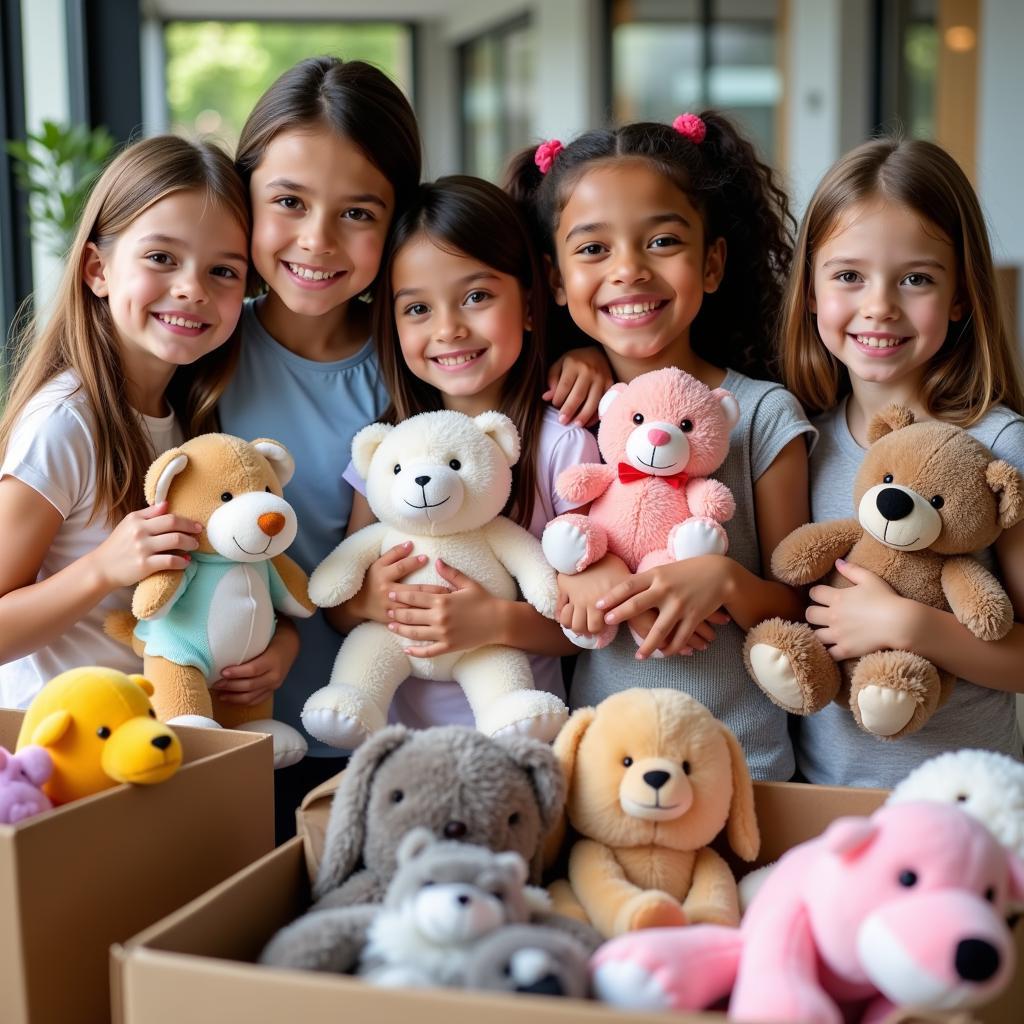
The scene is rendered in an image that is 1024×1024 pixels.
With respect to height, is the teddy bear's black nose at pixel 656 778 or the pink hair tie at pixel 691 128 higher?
the pink hair tie at pixel 691 128

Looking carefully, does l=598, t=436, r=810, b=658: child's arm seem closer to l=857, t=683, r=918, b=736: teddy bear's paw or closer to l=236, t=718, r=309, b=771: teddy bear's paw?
l=857, t=683, r=918, b=736: teddy bear's paw

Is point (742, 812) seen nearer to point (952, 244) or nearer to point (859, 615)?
point (859, 615)

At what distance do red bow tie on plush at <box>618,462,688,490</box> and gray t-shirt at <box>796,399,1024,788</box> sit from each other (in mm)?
216

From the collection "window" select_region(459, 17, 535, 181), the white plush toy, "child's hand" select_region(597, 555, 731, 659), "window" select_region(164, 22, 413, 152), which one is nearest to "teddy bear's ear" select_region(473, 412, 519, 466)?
the white plush toy

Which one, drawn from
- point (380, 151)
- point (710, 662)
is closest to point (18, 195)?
point (380, 151)

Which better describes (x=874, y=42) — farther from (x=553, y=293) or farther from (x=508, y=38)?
(x=553, y=293)

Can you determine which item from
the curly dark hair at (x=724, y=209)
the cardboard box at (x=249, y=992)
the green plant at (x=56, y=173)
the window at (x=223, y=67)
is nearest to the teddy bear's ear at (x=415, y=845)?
the cardboard box at (x=249, y=992)

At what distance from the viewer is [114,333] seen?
145 cm

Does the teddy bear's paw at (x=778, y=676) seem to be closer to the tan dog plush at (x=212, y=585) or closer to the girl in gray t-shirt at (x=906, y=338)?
the girl in gray t-shirt at (x=906, y=338)

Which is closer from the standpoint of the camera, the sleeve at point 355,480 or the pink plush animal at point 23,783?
the pink plush animal at point 23,783

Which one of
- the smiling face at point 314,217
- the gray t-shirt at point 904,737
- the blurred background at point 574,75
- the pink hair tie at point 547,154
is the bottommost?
the gray t-shirt at point 904,737

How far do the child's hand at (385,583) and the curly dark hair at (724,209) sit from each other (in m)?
0.47

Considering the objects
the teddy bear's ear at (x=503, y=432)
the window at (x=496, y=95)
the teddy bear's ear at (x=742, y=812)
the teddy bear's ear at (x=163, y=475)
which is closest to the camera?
the teddy bear's ear at (x=742, y=812)

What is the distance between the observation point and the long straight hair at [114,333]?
53.7 inches
